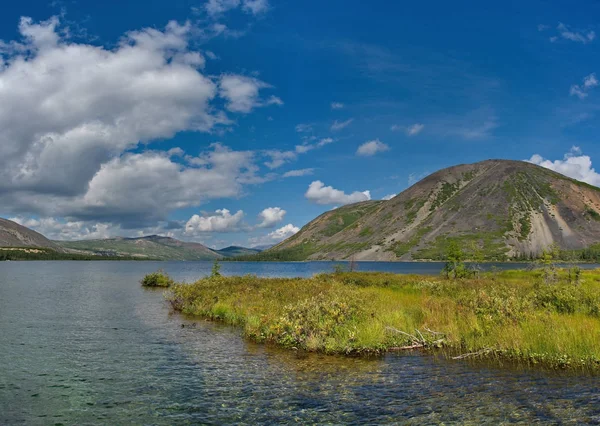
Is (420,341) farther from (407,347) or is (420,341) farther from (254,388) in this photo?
(254,388)

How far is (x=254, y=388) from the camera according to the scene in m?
19.1

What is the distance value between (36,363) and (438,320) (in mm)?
25851

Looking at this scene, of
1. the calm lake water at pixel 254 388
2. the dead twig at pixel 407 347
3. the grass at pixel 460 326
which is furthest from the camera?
the dead twig at pixel 407 347

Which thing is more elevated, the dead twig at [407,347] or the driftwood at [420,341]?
the driftwood at [420,341]

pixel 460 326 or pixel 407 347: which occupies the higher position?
pixel 460 326

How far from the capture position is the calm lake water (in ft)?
50.9

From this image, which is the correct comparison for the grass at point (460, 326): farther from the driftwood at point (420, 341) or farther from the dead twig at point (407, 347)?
the dead twig at point (407, 347)

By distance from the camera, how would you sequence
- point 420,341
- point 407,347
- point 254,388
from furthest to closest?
point 420,341 → point 407,347 → point 254,388

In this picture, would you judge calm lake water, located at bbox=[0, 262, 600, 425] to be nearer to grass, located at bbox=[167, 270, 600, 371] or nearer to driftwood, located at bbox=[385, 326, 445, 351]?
driftwood, located at bbox=[385, 326, 445, 351]

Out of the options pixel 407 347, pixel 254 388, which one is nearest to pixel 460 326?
pixel 407 347

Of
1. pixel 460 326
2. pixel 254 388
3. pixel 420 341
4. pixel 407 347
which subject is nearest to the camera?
pixel 254 388

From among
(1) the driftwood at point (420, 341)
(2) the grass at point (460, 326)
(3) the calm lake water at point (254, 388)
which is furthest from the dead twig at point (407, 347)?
(3) the calm lake water at point (254, 388)

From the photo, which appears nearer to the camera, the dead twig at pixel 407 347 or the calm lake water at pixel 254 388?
the calm lake water at pixel 254 388

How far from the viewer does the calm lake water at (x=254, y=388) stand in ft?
50.9
